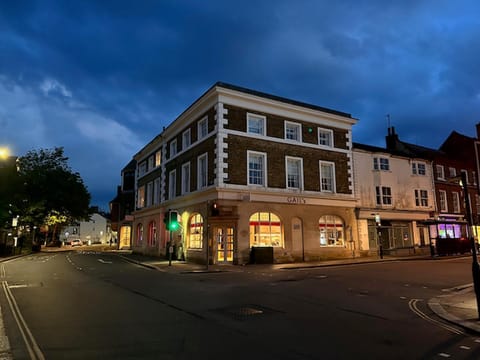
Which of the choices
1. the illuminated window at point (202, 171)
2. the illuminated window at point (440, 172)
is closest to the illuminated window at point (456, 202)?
the illuminated window at point (440, 172)

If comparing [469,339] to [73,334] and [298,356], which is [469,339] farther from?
[73,334]

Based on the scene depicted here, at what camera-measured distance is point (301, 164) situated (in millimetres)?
26609

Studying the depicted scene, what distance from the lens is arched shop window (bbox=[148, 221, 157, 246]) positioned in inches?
1357

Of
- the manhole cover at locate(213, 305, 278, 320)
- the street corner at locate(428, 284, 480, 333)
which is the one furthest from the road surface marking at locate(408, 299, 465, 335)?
the manhole cover at locate(213, 305, 278, 320)

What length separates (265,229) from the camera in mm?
24453

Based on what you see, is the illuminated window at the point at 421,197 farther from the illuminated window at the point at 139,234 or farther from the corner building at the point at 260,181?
the illuminated window at the point at 139,234

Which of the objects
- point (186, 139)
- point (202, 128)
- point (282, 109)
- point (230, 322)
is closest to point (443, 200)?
point (282, 109)

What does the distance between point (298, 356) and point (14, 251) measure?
41767mm

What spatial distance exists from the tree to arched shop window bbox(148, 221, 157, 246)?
15.6 meters

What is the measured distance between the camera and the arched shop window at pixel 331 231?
26.9 metres

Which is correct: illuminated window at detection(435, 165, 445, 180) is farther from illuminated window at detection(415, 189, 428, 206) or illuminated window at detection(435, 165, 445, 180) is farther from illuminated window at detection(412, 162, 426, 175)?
illuminated window at detection(415, 189, 428, 206)

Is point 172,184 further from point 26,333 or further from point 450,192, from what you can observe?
point 450,192

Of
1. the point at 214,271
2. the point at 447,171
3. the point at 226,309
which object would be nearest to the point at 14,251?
the point at 214,271

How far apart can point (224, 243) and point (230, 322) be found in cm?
1596
